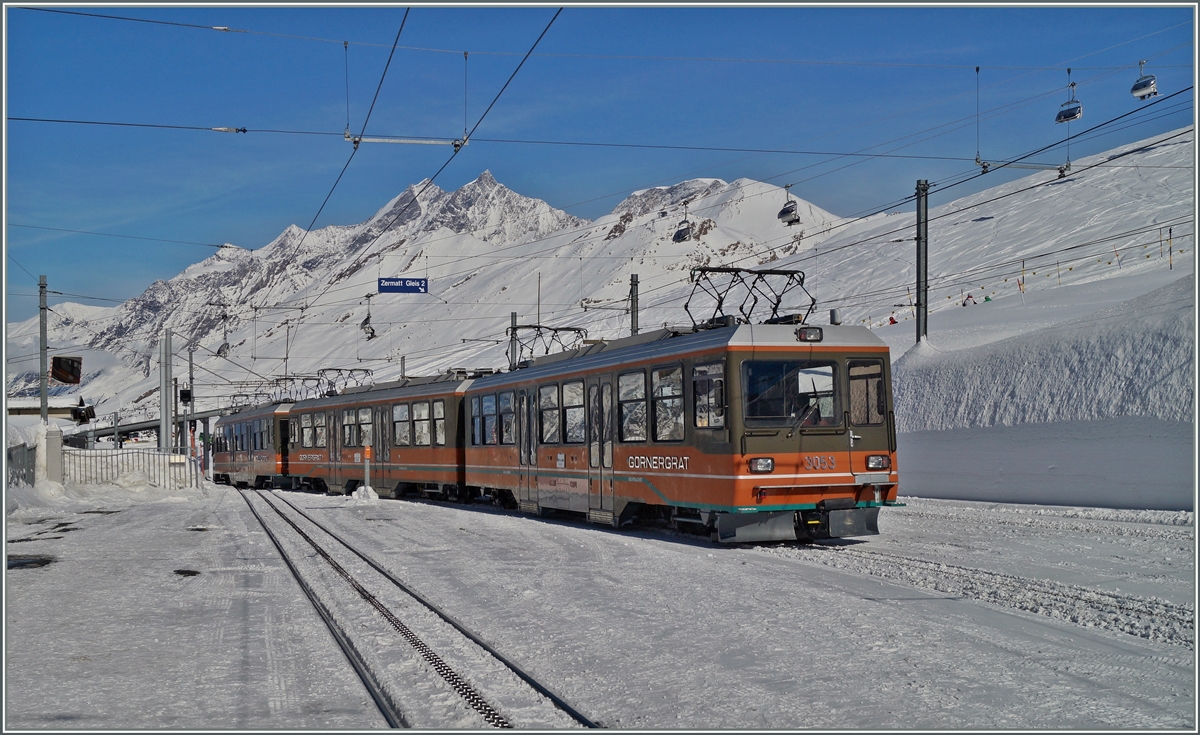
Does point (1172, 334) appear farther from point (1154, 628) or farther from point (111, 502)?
point (111, 502)

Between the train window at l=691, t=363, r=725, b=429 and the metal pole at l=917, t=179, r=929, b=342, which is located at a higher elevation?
the metal pole at l=917, t=179, r=929, b=342

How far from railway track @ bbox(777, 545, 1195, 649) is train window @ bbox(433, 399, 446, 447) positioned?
13.7m

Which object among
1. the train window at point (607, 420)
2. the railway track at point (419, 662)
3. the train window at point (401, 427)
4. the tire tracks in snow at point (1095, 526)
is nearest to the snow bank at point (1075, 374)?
the tire tracks in snow at point (1095, 526)

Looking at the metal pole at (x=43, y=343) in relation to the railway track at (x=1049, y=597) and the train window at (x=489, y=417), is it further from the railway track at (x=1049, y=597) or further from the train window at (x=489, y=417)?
the railway track at (x=1049, y=597)

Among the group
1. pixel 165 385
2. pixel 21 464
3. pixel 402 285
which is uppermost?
pixel 402 285

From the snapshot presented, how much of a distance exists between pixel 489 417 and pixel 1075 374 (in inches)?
445

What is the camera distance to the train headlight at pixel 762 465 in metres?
13.1

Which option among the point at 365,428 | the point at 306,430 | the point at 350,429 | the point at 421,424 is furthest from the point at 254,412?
the point at 421,424

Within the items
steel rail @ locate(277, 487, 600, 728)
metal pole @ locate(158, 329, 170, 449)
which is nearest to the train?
steel rail @ locate(277, 487, 600, 728)

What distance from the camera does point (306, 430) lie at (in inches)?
1342

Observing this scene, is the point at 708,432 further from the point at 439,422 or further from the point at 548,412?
the point at 439,422

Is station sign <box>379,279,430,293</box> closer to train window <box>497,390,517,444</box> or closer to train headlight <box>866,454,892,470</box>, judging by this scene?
train window <box>497,390,517,444</box>

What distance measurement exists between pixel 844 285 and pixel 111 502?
7456 centimetres

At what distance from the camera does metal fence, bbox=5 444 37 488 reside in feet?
77.2
